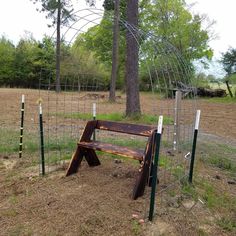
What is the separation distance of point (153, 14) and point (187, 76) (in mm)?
22974

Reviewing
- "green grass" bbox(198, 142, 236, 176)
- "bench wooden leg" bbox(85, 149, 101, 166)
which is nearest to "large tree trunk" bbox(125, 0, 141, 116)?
"green grass" bbox(198, 142, 236, 176)

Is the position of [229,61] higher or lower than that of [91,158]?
higher

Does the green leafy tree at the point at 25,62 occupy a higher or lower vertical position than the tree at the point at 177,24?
lower

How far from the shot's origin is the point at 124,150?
3.21 m

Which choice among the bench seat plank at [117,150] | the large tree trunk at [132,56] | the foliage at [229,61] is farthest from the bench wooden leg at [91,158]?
the foliage at [229,61]

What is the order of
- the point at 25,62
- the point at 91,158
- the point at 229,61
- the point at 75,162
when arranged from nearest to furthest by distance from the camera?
the point at 75,162 → the point at 91,158 → the point at 229,61 → the point at 25,62

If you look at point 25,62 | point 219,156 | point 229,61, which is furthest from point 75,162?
point 25,62

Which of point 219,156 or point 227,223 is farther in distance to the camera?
Answer: point 219,156

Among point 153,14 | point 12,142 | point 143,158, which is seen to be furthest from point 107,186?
point 153,14

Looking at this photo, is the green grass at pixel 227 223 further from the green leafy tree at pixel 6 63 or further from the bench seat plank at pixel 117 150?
the green leafy tree at pixel 6 63

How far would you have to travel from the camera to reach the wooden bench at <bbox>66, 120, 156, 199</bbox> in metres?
2.93

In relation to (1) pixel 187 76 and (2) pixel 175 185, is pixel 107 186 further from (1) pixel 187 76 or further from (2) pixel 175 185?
(1) pixel 187 76

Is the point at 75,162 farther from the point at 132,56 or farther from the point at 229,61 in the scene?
the point at 229,61

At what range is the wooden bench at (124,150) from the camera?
2.93m
